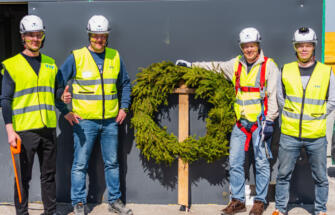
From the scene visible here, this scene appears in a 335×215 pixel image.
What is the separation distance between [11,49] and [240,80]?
519 centimetres

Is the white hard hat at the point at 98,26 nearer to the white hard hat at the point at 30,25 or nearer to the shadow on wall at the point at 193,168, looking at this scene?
the white hard hat at the point at 30,25

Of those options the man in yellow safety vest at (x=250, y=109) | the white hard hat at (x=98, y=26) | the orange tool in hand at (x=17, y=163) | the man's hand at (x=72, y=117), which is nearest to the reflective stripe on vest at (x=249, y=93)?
the man in yellow safety vest at (x=250, y=109)

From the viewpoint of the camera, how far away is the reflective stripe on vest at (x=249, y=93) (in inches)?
196

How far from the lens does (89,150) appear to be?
5105 millimetres

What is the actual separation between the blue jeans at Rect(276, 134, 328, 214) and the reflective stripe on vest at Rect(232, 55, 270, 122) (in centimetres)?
46

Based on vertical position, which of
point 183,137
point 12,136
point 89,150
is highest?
point 12,136

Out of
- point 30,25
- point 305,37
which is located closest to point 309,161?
point 305,37

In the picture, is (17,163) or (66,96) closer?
(17,163)

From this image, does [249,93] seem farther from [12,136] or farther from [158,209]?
[12,136]

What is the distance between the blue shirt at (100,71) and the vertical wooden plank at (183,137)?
68 cm

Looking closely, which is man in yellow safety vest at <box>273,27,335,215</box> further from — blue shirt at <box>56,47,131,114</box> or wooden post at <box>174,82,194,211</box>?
blue shirt at <box>56,47,131,114</box>

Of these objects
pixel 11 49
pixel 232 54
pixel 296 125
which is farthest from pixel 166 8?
pixel 11 49

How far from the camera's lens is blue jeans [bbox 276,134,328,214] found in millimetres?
4762

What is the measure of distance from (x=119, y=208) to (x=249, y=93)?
2.16m
